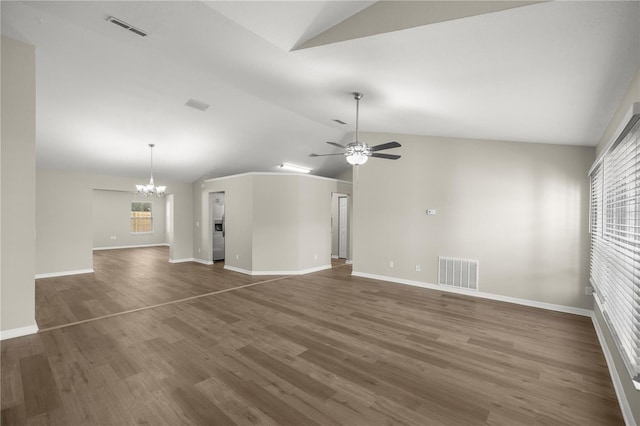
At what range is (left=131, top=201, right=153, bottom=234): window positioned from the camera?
40.1ft

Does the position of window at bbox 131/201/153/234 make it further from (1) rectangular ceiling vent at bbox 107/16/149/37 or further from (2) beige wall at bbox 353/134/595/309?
(1) rectangular ceiling vent at bbox 107/16/149/37

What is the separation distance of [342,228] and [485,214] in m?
4.99

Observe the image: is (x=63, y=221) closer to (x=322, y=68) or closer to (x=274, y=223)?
(x=274, y=223)

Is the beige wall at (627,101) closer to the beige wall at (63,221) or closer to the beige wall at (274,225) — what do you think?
the beige wall at (274,225)

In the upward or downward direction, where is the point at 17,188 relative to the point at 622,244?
upward

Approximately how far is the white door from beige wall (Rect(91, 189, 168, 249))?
339 inches

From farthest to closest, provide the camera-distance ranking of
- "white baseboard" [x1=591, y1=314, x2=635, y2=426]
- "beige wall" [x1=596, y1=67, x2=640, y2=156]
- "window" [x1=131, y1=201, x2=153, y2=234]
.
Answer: "window" [x1=131, y1=201, x2=153, y2=234] → "beige wall" [x1=596, y1=67, x2=640, y2=156] → "white baseboard" [x1=591, y1=314, x2=635, y2=426]

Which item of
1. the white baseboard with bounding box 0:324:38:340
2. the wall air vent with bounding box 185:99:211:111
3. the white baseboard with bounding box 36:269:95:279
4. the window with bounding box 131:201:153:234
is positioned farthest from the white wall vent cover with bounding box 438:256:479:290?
the window with bounding box 131:201:153:234

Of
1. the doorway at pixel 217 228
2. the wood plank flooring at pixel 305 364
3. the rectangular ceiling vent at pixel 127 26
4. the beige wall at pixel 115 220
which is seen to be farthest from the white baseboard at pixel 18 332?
the beige wall at pixel 115 220

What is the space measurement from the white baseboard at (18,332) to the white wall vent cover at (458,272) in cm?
640

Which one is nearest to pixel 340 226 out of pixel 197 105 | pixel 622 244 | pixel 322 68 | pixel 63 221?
pixel 197 105

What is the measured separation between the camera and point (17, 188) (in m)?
3.39

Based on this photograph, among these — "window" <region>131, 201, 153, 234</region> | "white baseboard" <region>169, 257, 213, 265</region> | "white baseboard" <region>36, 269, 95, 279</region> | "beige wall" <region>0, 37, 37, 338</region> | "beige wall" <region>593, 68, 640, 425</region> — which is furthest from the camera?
"window" <region>131, 201, 153, 234</region>

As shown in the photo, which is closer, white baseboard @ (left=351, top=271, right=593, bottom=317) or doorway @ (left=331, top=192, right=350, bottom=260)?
white baseboard @ (left=351, top=271, right=593, bottom=317)
